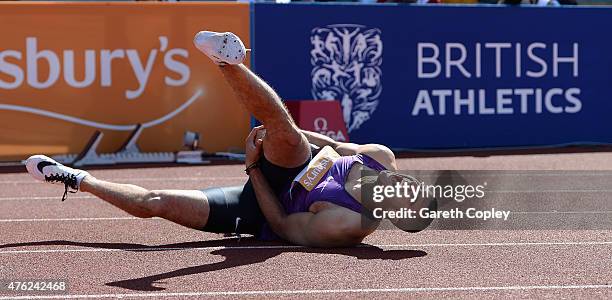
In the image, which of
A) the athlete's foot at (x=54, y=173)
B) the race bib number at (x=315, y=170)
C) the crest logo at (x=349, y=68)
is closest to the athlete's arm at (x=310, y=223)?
the race bib number at (x=315, y=170)

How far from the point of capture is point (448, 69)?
15695 millimetres

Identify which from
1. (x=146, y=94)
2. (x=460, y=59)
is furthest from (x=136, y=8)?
(x=460, y=59)

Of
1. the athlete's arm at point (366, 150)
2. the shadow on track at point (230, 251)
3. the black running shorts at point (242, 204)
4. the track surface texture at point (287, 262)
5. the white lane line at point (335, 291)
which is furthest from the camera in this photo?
the athlete's arm at point (366, 150)

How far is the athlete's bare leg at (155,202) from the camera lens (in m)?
7.71

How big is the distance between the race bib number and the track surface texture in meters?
0.44

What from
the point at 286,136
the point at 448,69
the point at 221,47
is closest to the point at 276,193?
the point at 286,136

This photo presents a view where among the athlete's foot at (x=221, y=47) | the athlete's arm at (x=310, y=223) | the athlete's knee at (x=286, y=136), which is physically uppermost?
the athlete's foot at (x=221, y=47)

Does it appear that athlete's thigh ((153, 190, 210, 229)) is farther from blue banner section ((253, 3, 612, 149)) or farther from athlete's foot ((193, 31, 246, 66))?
blue banner section ((253, 3, 612, 149))

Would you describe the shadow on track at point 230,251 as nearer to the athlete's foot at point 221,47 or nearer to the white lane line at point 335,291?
the white lane line at point 335,291

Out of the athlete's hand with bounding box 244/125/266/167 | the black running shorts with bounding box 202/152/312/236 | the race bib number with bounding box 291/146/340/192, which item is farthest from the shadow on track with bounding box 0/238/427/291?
the athlete's hand with bounding box 244/125/266/167

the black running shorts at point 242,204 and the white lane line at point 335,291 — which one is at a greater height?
the black running shorts at point 242,204

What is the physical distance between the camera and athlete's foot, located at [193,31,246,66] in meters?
6.95

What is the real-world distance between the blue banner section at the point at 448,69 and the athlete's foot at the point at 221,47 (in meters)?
8.01

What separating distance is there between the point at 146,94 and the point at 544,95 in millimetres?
5387
